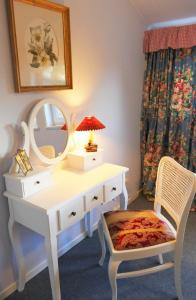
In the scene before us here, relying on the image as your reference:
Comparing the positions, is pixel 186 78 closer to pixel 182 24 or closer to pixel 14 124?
pixel 182 24

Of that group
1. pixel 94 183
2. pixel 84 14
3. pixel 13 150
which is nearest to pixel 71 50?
pixel 84 14

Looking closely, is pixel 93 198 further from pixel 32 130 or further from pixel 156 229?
pixel 32 130

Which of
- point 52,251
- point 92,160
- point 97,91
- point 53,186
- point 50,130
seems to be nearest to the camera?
point 52,251

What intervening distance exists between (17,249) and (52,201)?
19.5 inches

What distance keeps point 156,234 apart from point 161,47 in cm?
187

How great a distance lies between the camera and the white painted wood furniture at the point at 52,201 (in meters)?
1.39

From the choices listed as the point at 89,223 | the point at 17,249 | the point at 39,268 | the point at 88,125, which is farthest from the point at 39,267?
the point at 88,125

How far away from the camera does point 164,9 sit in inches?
91.1

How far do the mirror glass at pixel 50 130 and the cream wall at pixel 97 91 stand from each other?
95mm

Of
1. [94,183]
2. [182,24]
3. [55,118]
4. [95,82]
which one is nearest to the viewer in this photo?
[94,183]

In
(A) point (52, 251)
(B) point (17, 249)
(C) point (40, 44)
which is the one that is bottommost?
(B) point (17, 249)

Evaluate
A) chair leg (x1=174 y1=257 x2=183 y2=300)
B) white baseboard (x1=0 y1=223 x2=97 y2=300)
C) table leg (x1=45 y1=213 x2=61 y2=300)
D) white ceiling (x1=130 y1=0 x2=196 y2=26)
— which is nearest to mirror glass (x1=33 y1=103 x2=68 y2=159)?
table leg (x1=45 y1=213 x2=61 y2=300)

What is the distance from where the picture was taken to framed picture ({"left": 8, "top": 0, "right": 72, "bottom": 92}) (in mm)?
1494

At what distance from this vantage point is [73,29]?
72.3 inches
